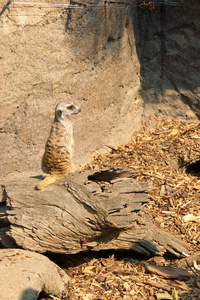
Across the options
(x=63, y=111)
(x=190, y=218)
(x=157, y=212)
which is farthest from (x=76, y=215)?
(x=190, y=218)

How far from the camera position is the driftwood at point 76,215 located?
10.5ft

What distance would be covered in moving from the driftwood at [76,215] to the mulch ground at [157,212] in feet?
0.79

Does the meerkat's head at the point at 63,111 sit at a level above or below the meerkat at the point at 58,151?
above

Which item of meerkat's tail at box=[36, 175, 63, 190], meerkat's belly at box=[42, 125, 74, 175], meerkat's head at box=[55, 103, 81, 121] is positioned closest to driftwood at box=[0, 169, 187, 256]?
meerkat's tail at box=[36, 175, 63, 190]

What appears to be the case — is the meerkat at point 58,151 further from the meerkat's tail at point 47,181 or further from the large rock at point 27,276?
the large rock at point 27,276

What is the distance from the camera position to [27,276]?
9.07 feet

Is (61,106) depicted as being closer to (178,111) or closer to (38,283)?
(38,283)

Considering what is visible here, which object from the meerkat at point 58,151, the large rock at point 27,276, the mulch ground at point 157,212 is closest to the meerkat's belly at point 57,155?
the meerkat at point 58,151

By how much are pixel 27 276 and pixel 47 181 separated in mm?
928

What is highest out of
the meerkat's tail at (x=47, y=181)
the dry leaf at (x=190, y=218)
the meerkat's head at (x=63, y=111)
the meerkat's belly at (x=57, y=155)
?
the meerkat's head at (x=63, y=111)

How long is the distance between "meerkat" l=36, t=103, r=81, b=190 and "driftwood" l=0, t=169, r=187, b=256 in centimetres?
13

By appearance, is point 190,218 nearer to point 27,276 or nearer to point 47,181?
point 47,181

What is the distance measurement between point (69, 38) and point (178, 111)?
2.61 metres

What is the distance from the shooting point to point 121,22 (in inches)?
213
